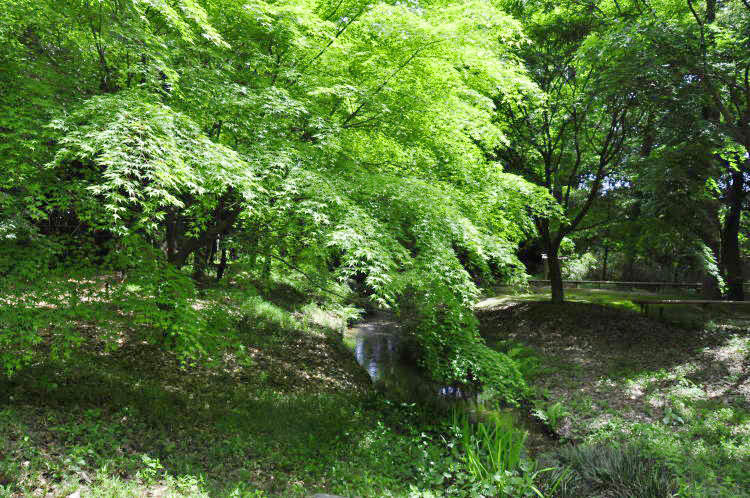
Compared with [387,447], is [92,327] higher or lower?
higher

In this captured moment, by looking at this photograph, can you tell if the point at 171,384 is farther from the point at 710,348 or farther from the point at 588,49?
the point at 710,348

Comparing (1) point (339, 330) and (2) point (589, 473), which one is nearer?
(2) point (589, 473)

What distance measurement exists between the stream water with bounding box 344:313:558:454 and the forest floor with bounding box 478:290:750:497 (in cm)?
45

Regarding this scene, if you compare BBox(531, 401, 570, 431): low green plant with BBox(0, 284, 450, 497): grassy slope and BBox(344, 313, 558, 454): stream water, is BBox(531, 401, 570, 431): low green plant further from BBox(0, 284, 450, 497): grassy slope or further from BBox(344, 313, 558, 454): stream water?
BBox(0, 284, 450, 497): grassy slope

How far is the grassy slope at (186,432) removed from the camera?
441 centimetres

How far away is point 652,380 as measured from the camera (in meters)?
9.53

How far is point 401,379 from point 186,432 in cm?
655

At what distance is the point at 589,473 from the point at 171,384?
6.49m

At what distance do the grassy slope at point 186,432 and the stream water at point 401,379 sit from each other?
193 cm

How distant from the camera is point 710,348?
10.8 metres

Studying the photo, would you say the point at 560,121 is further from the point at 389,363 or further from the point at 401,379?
the point at 401,379

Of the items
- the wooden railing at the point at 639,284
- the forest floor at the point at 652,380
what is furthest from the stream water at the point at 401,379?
the wooden railing at the point at 639,284


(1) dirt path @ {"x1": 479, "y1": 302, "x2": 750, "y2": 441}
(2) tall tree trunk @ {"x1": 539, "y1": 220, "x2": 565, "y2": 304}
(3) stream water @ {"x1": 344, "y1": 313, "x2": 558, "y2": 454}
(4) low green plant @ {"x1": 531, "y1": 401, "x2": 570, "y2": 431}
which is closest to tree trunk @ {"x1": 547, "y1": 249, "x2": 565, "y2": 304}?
(2) tall tree trunk @ {"x1": 539, "y1": 220, "x2": 565, "y2": 304}

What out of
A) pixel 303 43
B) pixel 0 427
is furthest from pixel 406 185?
pixel 0 427
